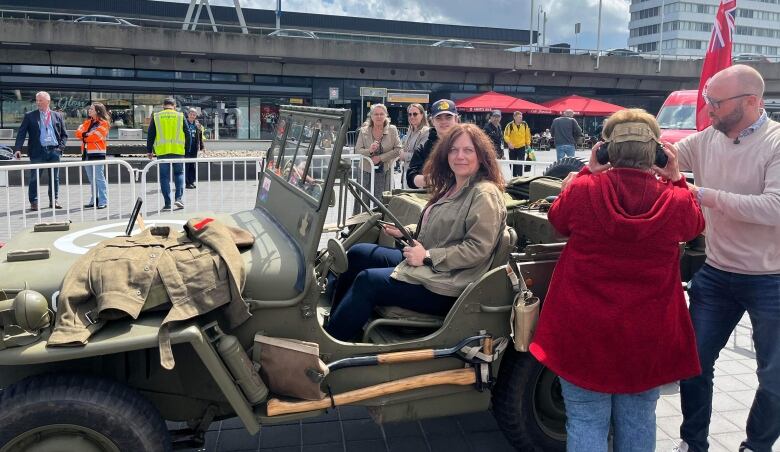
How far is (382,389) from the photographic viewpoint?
9.71 ft

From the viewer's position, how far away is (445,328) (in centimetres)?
309

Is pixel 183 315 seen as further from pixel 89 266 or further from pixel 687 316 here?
pixel 687 316

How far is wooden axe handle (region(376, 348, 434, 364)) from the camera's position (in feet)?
9.66

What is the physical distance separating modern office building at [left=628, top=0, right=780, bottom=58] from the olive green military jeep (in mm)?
117726

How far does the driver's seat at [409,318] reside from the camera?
3.20 m

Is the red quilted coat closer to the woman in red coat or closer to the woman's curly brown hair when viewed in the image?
the woman in red coat

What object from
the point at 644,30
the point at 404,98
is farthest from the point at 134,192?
the point at 644,30

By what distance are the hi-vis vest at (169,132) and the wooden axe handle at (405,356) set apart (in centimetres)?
888

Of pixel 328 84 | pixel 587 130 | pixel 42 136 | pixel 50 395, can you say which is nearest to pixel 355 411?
pixel 50 395

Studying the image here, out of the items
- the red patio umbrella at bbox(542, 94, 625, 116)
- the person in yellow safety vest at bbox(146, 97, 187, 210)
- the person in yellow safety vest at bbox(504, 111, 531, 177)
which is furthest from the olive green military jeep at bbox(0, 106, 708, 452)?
the red patio umbrella at bbox(542, 94, 625, 116)

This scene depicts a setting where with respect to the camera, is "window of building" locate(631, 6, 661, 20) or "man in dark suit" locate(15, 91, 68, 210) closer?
"man in dark suit" locate(15, 91, 68, 210)

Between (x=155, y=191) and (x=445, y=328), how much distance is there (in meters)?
10.4

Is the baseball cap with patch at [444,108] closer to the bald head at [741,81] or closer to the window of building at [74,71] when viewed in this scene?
the bald head at [741,81]

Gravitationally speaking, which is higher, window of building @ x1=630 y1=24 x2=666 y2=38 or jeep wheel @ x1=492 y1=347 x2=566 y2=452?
window of building @ x1=630 y1=24 x2=666 y2=38
